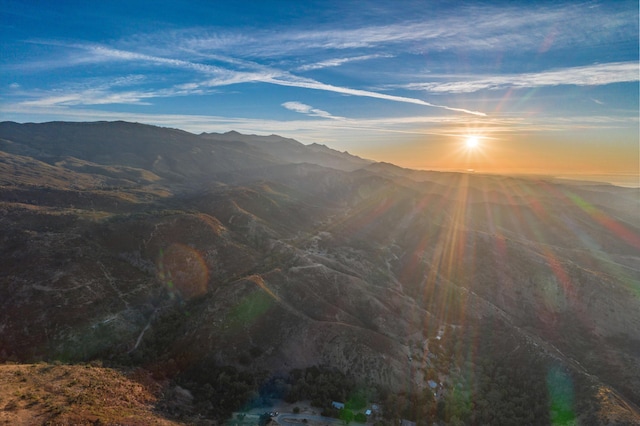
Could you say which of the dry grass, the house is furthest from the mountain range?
the house

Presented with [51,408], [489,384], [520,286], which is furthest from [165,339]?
[520,286]

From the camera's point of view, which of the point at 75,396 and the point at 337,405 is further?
the point at 337,405

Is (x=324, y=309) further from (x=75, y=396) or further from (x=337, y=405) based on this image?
(x=75, y=396)

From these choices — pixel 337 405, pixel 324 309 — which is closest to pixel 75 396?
pixel 337 405

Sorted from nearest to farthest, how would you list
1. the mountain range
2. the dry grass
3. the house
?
the dry grass → the house → the mountain range

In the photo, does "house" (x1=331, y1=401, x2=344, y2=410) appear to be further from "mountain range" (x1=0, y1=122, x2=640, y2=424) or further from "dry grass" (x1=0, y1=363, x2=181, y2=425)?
"dry grass" (x1=0, y1=363, x2=181, y2=425)

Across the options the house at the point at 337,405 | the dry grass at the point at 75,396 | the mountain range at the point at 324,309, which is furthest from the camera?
the mountain range at the point at 324,309

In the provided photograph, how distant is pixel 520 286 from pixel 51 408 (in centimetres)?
9709

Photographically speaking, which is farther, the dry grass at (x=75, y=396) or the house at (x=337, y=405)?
the house at (x=337, y=405)

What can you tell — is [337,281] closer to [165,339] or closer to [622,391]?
[165,339]

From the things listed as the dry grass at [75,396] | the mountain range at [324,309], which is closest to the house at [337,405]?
the mountain range at [324,309]

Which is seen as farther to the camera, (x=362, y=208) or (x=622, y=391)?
(x=362, y=208)

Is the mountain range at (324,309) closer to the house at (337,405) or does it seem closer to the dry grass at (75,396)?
the dry grass at (75,396)

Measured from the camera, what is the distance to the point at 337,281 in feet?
252
